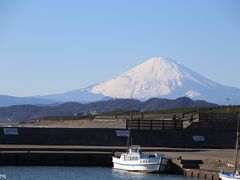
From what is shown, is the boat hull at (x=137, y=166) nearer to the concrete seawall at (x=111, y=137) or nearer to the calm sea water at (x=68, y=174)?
the calm sea water at (x=68, y=174)

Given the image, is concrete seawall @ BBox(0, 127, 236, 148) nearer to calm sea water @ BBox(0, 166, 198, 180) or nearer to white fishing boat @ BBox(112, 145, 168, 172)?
calm sea water @ BBox(0, 166, 198, 180)

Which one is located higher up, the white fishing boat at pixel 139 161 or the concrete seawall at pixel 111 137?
the concrete seawall at pixel 111 137

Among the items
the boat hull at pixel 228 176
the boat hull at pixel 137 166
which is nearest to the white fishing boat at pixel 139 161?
the boat hull at pixel 137 166

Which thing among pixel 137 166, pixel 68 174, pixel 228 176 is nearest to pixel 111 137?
pixel 137 166

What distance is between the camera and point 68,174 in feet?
161

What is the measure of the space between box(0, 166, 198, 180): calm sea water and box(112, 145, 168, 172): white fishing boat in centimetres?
63

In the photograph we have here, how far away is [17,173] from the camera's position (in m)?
48.2

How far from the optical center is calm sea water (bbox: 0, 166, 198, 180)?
153 feet

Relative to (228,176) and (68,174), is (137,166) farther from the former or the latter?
(228,176)

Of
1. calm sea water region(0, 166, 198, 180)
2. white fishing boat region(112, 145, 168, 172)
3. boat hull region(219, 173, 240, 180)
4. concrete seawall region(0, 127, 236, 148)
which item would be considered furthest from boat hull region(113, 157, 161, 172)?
concrete seawall region(0, 127, 236, 148)

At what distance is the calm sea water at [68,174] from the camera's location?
46.7 meters

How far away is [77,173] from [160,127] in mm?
18494

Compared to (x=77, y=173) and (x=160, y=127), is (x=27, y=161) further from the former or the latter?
(x=160, y=127)

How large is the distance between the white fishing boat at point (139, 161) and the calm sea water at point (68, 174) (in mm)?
625
